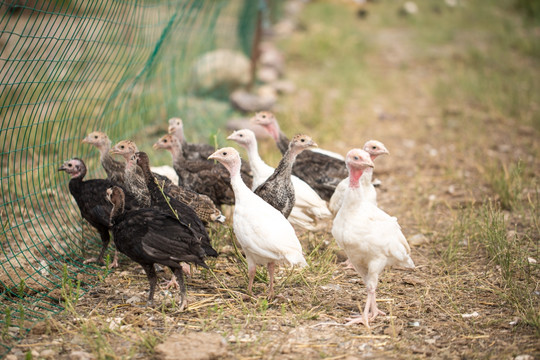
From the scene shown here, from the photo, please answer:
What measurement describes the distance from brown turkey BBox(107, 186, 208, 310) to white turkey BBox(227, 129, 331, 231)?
139cm

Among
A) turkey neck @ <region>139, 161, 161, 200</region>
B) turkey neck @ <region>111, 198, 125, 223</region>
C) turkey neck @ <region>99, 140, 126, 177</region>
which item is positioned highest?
turkey neck @ <region>139, 161, 161, 200</region>

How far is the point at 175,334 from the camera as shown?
384cm

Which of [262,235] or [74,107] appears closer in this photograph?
[262,235]

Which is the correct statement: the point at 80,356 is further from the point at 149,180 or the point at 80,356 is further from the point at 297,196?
the point at 297,196

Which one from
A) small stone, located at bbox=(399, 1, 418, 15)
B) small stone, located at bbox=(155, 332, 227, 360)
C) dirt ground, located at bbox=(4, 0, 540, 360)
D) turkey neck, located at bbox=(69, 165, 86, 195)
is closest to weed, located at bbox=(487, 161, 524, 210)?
dirt ground, located at bbox=(4, 0, 540, 360)

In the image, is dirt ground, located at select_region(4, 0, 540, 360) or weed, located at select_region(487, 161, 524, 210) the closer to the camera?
dirt ground, located at select_region(4, 0, 540, 360)

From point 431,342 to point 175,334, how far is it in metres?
1.82

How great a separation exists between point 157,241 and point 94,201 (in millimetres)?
1175

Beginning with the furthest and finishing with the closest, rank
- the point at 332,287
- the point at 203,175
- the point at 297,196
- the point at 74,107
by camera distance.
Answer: the point at 74,107 → the point at 203,175 → the point at 297,196 → the point at 332,287

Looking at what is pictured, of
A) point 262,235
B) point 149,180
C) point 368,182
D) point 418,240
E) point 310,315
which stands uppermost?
point 368,182

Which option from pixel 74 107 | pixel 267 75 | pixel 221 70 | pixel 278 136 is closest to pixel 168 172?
pixel 278 136

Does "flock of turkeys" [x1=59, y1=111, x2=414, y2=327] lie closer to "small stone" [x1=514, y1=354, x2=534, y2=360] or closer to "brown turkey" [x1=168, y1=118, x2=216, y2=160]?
"brown turkey" [x1=168, y1=118, x2=216, y2=160]

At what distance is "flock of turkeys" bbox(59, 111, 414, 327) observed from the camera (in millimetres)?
4117

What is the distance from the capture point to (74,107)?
8.47m
